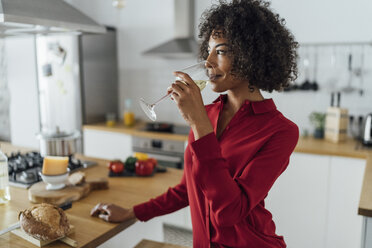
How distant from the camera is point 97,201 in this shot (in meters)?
1.57

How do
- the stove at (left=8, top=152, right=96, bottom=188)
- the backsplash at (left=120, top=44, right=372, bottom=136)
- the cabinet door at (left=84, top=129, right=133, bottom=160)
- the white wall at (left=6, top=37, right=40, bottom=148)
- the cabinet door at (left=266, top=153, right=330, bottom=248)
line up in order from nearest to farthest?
1. the stove at (left=8, top=152, right=96, bottom=188)
2. the cabinet door at (left=266, top=153, right=330, bottom=248)
3. the backsplash at (left=120, top=44, right=372, bottom=136)
4. the cabinet door at (left=84, top=129, right=133, bottom=160)
5. the white wall at (left=6, top=37, right=40, bottom=148)

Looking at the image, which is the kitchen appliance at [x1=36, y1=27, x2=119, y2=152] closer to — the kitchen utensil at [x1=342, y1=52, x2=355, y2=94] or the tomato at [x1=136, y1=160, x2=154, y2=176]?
the tomato at [x1=136, y1=160, x2=154, y2=176]

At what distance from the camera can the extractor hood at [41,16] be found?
1.34 m

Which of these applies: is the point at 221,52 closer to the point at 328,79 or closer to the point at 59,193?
the point at 59,193

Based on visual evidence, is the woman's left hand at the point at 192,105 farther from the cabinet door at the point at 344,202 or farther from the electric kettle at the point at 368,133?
the electric kettle at the point at 368,133

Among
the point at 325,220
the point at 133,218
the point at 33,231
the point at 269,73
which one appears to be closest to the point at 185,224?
the point at 325,220

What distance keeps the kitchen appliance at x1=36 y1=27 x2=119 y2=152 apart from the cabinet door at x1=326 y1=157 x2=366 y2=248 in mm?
2473

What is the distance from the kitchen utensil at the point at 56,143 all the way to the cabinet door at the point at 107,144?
4.93 ft

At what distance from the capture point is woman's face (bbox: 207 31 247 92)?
108 cm

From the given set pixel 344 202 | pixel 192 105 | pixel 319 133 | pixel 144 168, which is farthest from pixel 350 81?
pixel 192 105

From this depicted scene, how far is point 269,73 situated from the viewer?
1.11 meters

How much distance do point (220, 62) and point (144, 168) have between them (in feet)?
3.28

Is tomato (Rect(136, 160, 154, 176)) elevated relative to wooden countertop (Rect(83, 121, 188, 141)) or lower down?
elevated

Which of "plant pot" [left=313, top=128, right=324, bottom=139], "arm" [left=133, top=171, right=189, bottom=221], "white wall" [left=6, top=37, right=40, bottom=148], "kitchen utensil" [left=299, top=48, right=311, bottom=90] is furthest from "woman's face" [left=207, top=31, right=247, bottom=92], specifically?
"white wall" [left=6, top=37, right=40, bottom=148]
